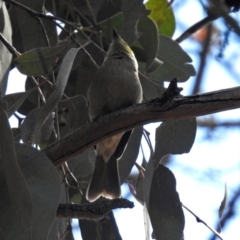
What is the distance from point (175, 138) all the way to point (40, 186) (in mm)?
687

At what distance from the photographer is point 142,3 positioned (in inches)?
86.7

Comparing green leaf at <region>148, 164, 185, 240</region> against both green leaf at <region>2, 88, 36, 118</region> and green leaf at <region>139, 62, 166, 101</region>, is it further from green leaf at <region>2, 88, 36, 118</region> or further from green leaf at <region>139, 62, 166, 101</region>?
green leaf at <region>2, 88, 36, 118</region>

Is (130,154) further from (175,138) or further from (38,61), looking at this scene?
(38,61)

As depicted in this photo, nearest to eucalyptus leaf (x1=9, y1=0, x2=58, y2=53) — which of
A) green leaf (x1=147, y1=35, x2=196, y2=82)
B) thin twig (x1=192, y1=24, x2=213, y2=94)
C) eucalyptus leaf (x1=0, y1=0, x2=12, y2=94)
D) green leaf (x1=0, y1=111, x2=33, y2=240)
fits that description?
eucalyptus leaf (x1=0, y1=0, x2=12, y2=94)

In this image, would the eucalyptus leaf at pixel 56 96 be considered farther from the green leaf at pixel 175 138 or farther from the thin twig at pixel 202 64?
the thin twig at pixel 202 64

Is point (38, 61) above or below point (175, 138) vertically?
above

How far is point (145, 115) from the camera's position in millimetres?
1650

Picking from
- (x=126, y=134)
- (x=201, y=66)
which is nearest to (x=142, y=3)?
(x=126, y=134)

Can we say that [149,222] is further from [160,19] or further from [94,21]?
[160,19]

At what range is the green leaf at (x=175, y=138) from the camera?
2010mm

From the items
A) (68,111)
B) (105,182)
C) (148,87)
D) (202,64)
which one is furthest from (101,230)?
(202,64)

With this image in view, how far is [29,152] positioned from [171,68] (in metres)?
1.10

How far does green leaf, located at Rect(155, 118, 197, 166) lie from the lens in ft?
6.59

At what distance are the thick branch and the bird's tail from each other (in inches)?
19.9
